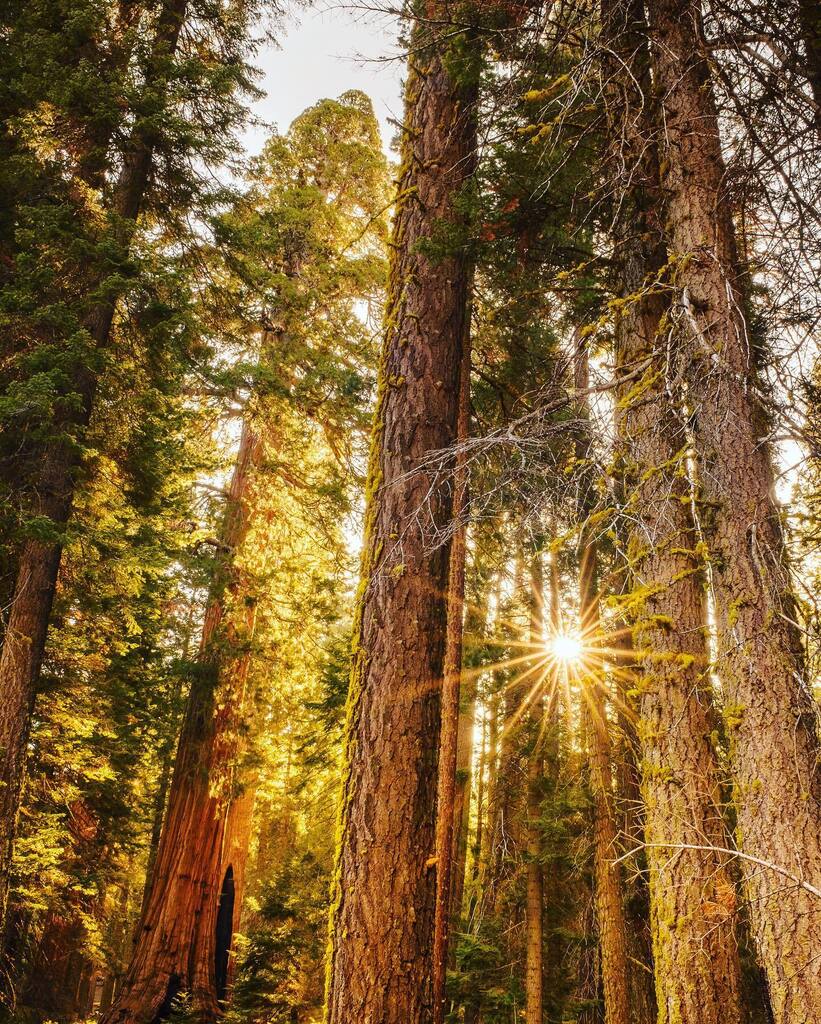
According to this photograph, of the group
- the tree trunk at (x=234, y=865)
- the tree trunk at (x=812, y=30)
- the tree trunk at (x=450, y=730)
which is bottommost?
the tree trunk at (x=234, y=865)

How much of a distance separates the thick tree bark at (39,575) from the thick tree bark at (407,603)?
3921 millimetres

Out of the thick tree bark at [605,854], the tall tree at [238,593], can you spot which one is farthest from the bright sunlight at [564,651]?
the tall tree at [238,593]

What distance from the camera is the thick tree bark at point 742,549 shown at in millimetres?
2596

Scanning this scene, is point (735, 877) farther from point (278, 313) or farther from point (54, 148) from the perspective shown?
point (54, 148)

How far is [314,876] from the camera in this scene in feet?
28.7

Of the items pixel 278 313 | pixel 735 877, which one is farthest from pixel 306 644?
pixel 735 877

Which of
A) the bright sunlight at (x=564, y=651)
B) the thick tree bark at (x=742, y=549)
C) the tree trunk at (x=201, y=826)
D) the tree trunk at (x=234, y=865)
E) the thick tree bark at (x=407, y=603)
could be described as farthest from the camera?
the tree trunk at (x=234, y=865)

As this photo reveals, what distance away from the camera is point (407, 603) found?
4055 mm

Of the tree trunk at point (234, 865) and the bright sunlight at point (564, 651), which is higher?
the bright sunlight at point (564, 651)

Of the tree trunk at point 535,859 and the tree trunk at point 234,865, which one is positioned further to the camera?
the tree trunk at point 234,865

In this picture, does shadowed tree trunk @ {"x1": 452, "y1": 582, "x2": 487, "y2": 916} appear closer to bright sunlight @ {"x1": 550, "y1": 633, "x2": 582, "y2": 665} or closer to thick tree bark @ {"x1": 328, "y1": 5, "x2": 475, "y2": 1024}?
bright sunlight @ {"x1": 550, "y1": 633, "x2": 582, "y2": 665}

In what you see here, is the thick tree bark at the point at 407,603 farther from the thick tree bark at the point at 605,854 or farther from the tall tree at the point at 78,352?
the tall tree at the point at 78,352

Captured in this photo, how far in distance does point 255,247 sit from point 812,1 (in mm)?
6747

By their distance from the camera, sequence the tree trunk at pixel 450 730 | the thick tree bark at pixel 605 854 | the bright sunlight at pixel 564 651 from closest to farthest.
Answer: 1. the tree trunk at pixel 450 730
2. the thick tree bark at pixel 605 854
3. the bright sunlight at pixel 564 651
